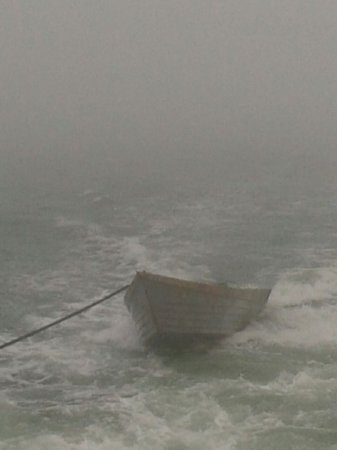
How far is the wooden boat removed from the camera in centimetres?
2462

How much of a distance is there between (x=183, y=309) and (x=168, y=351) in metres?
1.65

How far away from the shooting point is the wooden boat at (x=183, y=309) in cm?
2462

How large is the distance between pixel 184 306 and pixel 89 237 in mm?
15875

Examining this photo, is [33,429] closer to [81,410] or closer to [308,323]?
[81,410]

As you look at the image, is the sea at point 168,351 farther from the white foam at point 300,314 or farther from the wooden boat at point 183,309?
the wooden boat at point 183,309

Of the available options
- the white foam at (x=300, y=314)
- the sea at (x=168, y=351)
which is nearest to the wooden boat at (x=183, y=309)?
the sea at (x=168, y=351)

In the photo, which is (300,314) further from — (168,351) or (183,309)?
(168,351)

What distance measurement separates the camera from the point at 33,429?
19547mm

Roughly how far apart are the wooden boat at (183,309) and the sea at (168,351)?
628mm

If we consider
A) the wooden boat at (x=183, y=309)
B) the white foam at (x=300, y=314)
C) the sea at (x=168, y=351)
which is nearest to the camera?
the sea at (x=168, y=351)

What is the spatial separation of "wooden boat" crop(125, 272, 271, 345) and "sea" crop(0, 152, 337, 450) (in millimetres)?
628

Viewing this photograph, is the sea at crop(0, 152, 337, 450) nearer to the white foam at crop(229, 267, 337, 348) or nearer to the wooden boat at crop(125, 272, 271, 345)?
the white foam at crop(229, 267, 337, 348)

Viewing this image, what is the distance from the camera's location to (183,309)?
24.8 m

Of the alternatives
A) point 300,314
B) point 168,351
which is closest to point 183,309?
point 168,351
